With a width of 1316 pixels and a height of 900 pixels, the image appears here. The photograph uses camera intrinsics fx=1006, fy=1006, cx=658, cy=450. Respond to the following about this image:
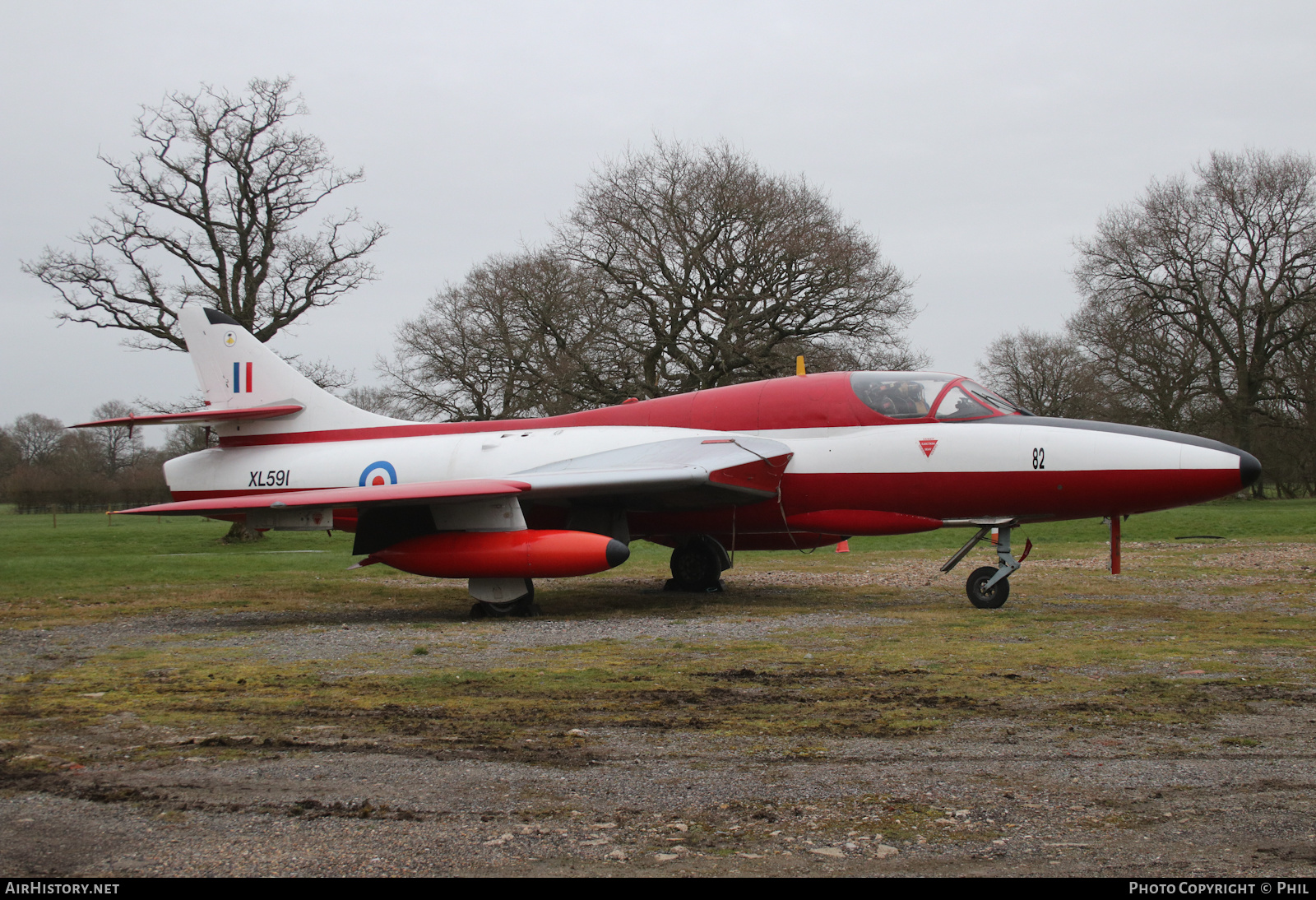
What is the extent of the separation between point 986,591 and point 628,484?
3938mm

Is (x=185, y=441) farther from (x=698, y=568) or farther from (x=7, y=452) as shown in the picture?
(x=698, y=568)

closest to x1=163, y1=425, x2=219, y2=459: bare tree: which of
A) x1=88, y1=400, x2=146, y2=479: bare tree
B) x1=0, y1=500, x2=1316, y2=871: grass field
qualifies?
x1=88, y1=400, x2=146, y2=479: bare tree

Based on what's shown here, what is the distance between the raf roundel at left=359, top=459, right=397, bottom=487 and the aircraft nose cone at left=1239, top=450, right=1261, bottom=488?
31.1 ft

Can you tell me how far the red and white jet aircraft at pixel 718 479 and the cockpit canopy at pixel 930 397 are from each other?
0.07ft

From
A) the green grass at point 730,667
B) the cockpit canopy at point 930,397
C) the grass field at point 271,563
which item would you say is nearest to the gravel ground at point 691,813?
the green grass at point 730,667

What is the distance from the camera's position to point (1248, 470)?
9.66 metres

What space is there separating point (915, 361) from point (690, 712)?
27544mm

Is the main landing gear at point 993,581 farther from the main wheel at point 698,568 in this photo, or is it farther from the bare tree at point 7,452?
the bare tree at point 7,452

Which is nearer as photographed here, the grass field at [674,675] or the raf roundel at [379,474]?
the grass field at [674,675]

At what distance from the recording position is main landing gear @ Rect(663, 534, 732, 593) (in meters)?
13.4

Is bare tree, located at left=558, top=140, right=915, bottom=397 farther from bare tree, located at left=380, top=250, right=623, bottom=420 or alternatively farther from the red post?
the red post

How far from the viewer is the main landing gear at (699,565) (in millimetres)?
13438

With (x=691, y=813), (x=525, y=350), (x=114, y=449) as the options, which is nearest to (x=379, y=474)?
(x=691, y=813)

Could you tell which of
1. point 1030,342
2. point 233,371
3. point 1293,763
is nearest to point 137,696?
point 1293,763
